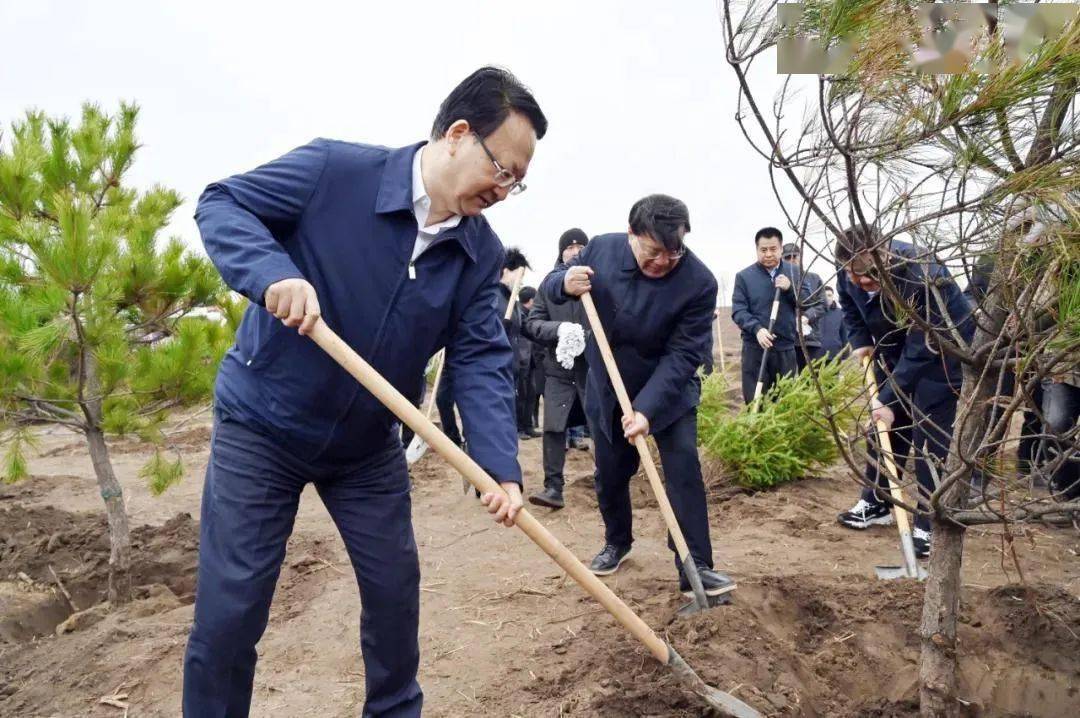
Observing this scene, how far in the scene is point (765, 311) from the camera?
24.2 feet

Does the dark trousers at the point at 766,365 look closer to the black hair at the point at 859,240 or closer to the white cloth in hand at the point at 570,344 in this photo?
the white cloth in hand at the point at 570,344

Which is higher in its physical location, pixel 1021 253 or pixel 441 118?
pixel 441 118

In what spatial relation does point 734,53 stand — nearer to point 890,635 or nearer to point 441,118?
point 441,118

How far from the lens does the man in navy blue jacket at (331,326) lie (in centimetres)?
211

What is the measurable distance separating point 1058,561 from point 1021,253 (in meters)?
3.26

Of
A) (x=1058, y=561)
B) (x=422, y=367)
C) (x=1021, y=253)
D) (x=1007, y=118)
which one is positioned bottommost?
(x=1058, y=561)

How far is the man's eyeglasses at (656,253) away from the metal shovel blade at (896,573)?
72.5 inches

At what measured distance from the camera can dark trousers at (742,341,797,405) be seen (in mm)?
7402

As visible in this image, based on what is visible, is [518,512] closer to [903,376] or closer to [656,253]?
[656,253]

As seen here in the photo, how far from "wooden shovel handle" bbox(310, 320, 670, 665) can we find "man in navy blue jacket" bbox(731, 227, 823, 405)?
5142 mm

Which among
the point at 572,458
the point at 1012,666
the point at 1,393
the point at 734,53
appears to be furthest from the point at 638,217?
the point at 572,458

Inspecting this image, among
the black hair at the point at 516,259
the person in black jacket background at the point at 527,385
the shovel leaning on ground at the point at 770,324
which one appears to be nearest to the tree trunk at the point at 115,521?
the black hair at the point at 516,259

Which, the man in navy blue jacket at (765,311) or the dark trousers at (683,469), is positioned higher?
the man in navy blue jacket at (765,311)

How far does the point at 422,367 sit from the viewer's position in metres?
2.34
